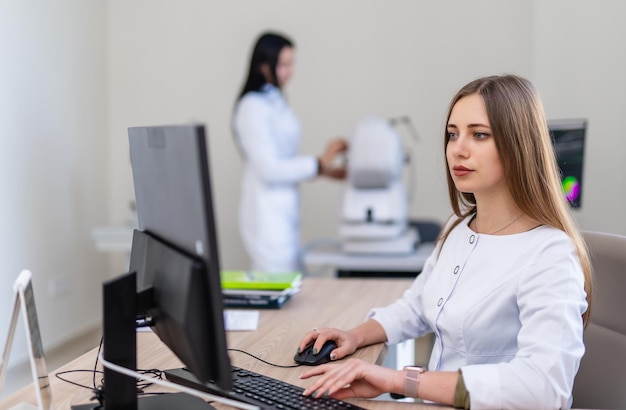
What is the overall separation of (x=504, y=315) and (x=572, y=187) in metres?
1.02

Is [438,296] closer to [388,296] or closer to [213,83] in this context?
[388,296]

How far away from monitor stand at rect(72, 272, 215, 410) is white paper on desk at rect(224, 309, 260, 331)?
518mm

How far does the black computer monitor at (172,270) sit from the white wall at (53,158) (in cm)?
213

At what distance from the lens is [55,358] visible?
338 cm

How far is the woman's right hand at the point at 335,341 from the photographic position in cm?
135

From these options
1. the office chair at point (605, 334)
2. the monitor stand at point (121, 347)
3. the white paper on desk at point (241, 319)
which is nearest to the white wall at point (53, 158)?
the white paper on desk at point (241, 319)

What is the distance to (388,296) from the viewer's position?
6.45 ft

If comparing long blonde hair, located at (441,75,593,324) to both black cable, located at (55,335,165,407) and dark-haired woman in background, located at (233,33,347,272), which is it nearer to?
black cable, located at (55,335,165,407)

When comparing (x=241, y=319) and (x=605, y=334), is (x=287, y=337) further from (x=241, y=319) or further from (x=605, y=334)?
(x=605, y=334)

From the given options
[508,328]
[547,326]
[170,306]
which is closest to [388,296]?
[508,328]

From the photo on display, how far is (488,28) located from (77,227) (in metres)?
2.50

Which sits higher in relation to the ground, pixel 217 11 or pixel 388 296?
pixel 217 11

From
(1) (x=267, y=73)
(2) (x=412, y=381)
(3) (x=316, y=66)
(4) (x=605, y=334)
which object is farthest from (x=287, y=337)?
(3) (x=316, y=66)

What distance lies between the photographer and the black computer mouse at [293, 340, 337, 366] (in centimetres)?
132
